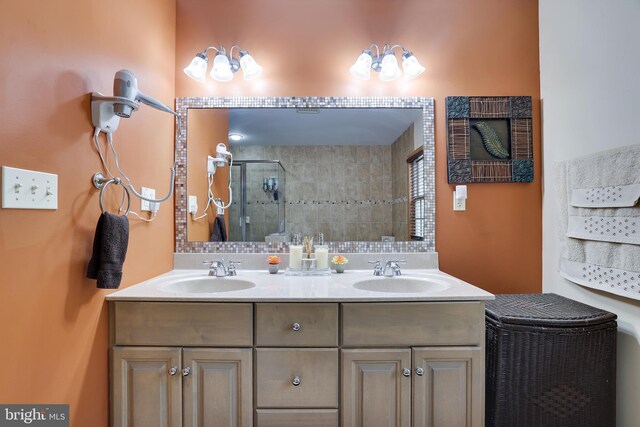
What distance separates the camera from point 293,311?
3.90ft

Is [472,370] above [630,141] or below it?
below

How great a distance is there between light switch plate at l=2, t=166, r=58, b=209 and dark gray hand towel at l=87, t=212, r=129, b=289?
0.16 metres

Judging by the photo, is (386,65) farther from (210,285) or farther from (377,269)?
(210,285)

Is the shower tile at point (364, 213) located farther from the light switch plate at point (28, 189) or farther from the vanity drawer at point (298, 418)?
the light switch plate at point (28, 189)

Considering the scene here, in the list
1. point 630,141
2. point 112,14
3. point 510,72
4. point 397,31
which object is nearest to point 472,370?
point 630,141

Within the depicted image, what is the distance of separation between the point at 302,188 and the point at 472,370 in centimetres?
118

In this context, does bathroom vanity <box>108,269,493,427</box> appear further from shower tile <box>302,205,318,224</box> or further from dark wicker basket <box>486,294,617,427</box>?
shower tile <box>302,205,318,224</box>

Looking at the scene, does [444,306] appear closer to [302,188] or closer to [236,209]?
[302,188]

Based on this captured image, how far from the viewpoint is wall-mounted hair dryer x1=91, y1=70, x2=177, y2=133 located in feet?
3.61

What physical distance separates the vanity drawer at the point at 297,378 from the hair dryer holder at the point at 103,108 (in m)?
1.05

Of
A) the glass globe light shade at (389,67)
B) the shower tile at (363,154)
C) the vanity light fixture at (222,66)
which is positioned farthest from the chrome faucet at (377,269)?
the vanity light fixture at (222,66)

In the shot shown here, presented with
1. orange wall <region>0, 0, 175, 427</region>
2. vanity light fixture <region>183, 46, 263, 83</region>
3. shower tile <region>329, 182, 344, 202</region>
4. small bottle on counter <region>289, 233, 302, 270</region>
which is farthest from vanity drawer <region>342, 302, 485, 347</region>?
vanity light fixture <region>183, 46, 263, 83</region>

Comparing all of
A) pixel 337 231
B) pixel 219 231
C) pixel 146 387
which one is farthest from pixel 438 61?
pixel 146 387

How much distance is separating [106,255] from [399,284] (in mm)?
1281
